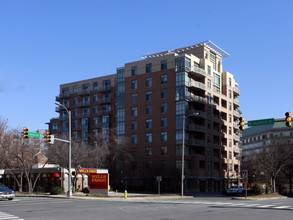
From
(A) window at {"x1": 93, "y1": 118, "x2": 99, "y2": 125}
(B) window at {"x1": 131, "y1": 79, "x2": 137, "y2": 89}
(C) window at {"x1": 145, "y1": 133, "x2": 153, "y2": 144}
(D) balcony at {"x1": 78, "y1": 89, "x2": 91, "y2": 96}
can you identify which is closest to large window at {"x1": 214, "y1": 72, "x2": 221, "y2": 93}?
(B) window at {"x1": 131, "y1": 79, "x2": 137, "y2": 89}

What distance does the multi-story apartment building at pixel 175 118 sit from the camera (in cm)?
8069

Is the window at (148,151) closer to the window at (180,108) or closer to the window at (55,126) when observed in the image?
the window at (180,108)

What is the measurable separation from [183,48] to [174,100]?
17.3 m

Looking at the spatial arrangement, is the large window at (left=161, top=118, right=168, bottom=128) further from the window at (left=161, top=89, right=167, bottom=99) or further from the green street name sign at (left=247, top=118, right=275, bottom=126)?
the green street name sign at (left=247, top=118, right=275, bottom=126)

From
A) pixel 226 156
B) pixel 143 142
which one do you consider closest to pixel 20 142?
pixel 143 142

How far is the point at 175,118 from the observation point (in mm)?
80875

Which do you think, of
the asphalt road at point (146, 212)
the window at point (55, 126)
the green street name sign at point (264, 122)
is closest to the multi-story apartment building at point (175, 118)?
Answer: the window at point (55, 126)

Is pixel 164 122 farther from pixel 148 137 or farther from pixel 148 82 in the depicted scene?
pixel 148 82

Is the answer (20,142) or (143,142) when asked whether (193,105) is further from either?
(20,142)

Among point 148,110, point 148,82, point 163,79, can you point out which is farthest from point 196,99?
point 148,82

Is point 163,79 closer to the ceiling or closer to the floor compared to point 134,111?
closer to the ceiling

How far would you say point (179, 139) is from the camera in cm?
7981

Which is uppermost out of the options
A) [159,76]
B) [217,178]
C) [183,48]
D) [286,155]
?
[183,48]

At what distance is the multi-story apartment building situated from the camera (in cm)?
8069
